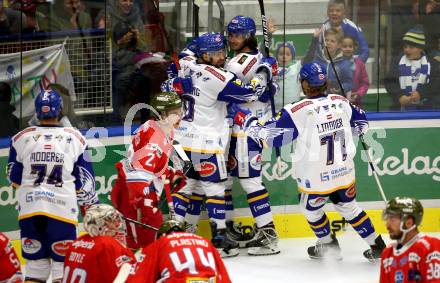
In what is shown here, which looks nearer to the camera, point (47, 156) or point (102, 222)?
point (102, 222)

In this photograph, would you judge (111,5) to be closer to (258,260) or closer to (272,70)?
(272,70)

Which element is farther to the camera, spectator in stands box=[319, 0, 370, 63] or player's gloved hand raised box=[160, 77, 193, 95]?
spectator in stands box=[319, 0, 370, 63]

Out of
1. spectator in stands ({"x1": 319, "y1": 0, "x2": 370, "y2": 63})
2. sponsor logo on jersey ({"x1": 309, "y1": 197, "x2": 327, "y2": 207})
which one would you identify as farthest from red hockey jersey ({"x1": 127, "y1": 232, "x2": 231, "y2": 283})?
spectator in stands ({"x1": 319, "y1": 0, "x2": 370, "y2": 63})

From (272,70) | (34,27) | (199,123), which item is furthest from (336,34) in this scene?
(34,27)

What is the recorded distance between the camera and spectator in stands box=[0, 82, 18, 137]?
344 inches

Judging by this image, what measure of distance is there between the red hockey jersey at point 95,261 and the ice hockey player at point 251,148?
2.80 metres

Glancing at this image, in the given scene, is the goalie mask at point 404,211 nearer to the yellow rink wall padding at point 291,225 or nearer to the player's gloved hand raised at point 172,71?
the player's gloved hand raised at point 172,71

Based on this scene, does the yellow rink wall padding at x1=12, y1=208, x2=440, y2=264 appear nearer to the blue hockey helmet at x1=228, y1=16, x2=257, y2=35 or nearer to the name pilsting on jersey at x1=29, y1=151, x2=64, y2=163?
the blue hockey helmet at x1=228, y1=16, x2=257, y2=35

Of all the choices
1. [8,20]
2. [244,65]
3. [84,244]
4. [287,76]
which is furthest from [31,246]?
[287,76]

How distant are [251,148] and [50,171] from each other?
2030 mm

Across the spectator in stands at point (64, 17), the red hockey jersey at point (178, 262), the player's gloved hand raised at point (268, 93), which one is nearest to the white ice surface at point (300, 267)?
the player's gloved hand raised at point (268, 93)

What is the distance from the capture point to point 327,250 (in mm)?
8969

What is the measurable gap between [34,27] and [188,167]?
1.45m

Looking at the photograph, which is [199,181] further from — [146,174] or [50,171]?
[50,171]
